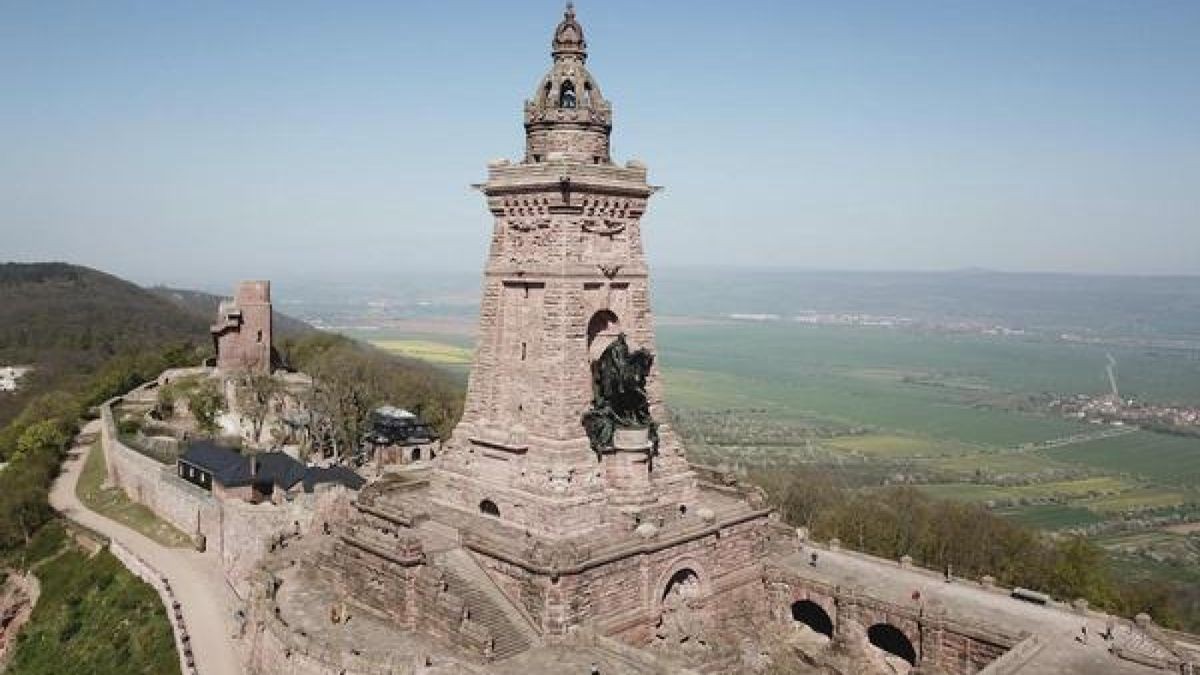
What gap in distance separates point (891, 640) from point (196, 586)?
78.6ft

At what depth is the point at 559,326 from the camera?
24578 mm

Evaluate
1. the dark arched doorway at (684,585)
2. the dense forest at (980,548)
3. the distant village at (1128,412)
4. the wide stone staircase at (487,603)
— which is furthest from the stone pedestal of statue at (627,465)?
the distant village at (1128,412)

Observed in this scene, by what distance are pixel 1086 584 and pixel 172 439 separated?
4288cm

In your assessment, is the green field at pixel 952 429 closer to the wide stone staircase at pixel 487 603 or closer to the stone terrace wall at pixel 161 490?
the stone terrace wall at pixel 161 490

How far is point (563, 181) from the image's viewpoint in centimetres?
2430

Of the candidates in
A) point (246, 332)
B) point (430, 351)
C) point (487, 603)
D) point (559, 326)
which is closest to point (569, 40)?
point (559, 326)

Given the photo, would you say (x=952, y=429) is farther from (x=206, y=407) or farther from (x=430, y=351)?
(x=206, y=407)

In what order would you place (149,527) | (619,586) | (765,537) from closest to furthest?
(619,586), (765,537), (149,527)

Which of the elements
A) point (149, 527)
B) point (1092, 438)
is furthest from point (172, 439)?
point (1092, 438)

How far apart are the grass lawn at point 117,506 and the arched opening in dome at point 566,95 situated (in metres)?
25.6

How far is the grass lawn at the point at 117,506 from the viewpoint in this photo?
40.8m

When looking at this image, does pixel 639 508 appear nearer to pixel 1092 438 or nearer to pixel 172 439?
pixel 172 439

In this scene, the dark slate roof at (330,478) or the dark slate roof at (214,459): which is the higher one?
the dark slate roof at (214,459)

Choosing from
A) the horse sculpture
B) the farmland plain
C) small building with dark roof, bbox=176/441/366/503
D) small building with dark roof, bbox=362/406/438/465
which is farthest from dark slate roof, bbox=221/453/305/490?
the farmland plain
